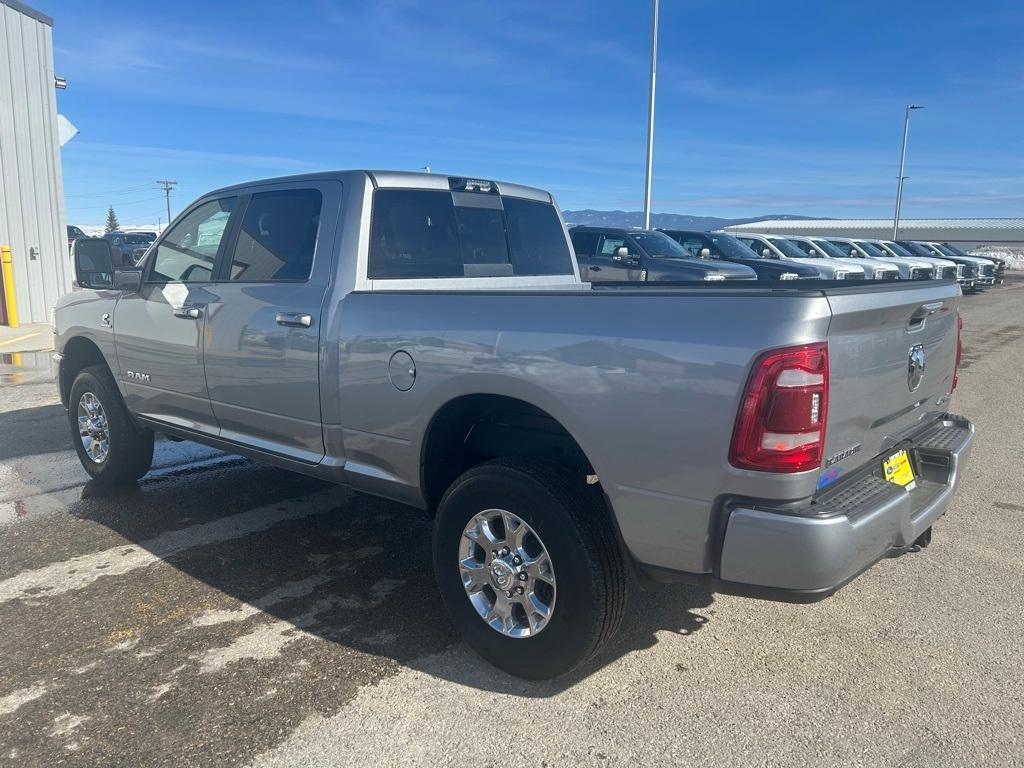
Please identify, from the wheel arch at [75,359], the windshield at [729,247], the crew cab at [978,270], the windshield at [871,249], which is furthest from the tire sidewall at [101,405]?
the crew cab at [978,270]

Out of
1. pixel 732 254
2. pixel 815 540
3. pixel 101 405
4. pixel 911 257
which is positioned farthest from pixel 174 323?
pixel 911 257

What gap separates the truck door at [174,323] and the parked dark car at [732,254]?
12.7 meters

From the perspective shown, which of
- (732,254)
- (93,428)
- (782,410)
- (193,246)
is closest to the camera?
(782,410)

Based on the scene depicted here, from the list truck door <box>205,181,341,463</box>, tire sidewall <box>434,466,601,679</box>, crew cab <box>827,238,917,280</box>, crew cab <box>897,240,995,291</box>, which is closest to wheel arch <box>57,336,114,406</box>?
truck door <box>205,181,341,463</box>

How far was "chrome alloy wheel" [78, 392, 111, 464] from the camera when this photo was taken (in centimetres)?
525

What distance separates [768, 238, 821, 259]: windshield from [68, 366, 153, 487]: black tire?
1965cm

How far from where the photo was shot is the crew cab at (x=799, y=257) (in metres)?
18.2

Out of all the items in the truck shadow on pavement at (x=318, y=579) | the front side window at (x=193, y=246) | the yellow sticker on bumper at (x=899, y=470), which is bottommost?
the truck shadow on pavement at (x=318, y=579)

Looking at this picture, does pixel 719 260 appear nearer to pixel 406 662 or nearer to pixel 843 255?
pixel 843 255

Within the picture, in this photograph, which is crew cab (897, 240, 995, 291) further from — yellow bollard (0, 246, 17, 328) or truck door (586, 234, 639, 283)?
yellow bollard (0, 246, 17, 328)

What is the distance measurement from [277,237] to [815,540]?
2.93 m

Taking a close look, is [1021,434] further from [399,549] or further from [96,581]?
[96,581]

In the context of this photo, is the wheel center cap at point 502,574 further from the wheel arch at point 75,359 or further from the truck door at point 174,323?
the wheel arch at point 75,359

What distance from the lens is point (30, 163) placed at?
14.6 m
